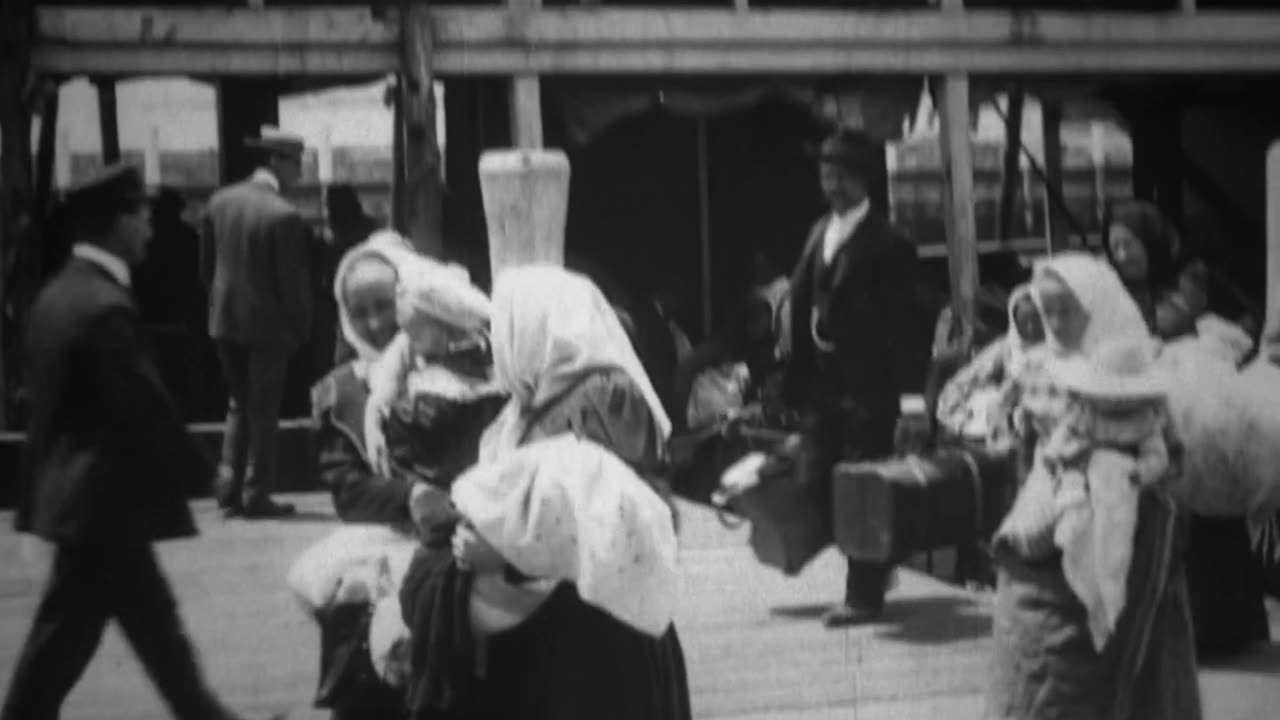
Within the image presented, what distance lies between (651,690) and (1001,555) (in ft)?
2.79

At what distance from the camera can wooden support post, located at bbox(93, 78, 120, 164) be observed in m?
2.54

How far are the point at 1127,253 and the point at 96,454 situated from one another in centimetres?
161

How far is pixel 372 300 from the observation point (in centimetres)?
269

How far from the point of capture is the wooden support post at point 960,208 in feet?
9.96

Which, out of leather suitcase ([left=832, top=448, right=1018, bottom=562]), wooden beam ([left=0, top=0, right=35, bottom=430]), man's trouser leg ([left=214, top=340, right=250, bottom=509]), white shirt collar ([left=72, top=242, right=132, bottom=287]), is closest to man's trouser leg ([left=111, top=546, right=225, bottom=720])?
man's trouser leg ([left=214, top=340, right=250, bottom=509])

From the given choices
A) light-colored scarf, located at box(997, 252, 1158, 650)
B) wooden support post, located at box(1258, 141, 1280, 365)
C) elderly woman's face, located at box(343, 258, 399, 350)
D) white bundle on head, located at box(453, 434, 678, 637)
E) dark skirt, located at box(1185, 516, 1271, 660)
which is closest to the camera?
white bundle on head, located at box(453, 434, 678, 637)

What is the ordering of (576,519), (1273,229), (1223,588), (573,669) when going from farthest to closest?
(1223,588)
(1273,229)
(573,669)
(576,519)

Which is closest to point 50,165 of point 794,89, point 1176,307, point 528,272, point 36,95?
point 36,95

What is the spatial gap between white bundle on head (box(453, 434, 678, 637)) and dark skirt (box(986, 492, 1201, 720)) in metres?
0.93

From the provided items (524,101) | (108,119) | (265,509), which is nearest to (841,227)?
(524,101)

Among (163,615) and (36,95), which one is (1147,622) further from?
(36,95)

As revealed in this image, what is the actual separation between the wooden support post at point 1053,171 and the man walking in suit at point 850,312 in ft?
0.76

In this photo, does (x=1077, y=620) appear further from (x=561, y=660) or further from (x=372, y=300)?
(x=372, y=300)

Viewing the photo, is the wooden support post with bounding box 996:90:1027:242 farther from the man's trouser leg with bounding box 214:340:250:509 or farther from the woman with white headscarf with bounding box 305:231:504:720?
the man's trouser leg with bounding box 214:340:250:509
